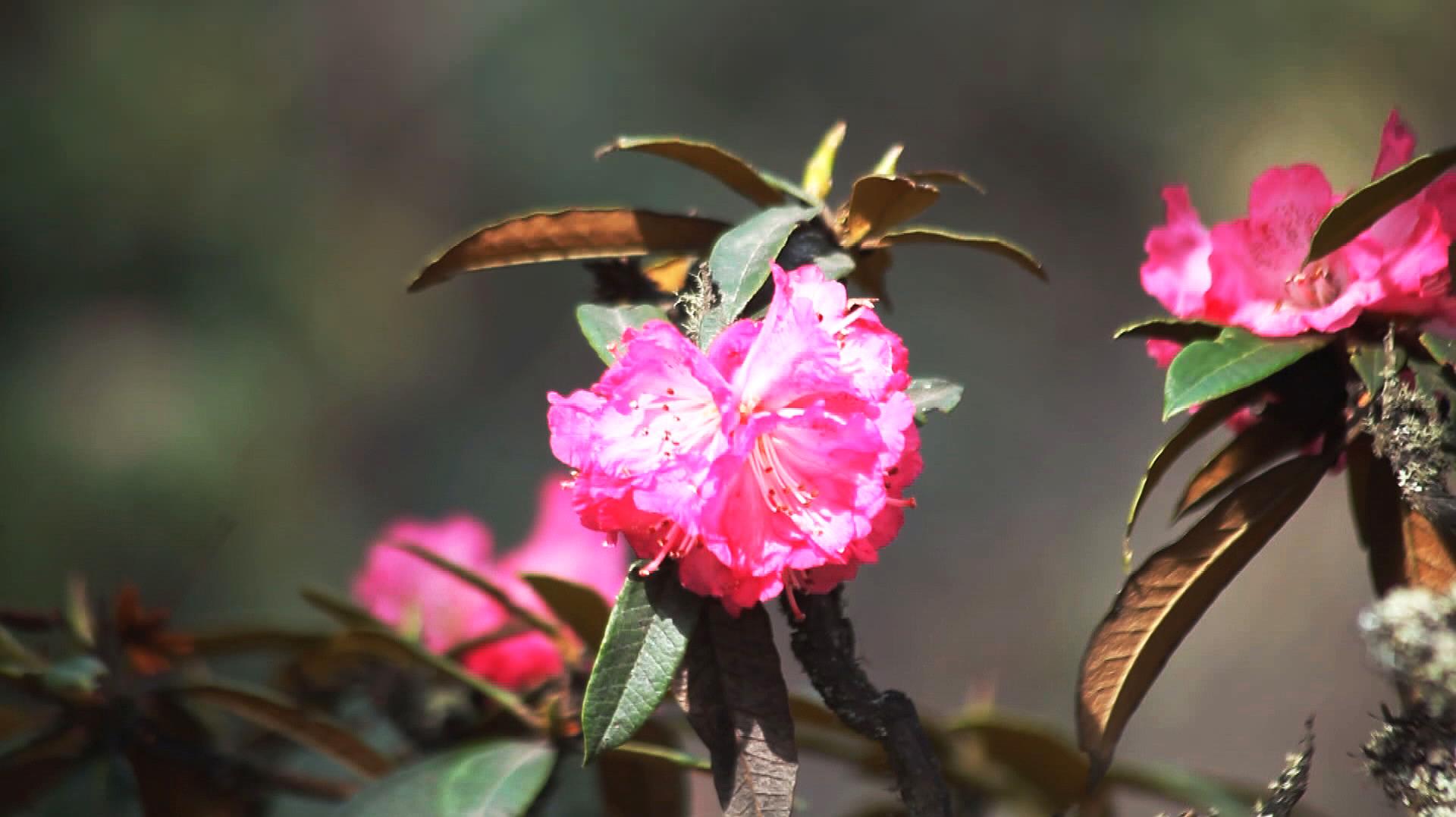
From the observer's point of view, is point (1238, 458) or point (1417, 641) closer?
point (1417, 641)

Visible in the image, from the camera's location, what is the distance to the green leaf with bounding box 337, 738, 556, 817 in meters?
0.64

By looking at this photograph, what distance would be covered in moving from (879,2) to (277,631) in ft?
5.40

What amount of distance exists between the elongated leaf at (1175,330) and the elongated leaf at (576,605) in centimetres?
29

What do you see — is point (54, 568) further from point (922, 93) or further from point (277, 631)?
point (922, 93)

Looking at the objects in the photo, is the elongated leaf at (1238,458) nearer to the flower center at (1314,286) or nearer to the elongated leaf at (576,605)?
the flower center at (1314,286)

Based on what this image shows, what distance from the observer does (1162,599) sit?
1.76ft

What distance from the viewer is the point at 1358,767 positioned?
522mm

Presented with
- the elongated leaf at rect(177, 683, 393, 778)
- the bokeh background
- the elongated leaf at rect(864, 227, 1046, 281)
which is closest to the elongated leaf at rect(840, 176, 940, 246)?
the elongated leaf at rect(864, 227, 1046, 281)

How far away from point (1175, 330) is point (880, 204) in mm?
146

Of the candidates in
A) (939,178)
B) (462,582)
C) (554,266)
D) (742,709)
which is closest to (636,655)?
(742,709)

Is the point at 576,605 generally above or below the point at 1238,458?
below

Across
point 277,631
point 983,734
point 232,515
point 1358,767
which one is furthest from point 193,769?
point 232,515

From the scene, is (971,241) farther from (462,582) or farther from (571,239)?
(462,582)

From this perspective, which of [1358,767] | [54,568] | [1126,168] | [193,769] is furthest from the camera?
[1126,168]
